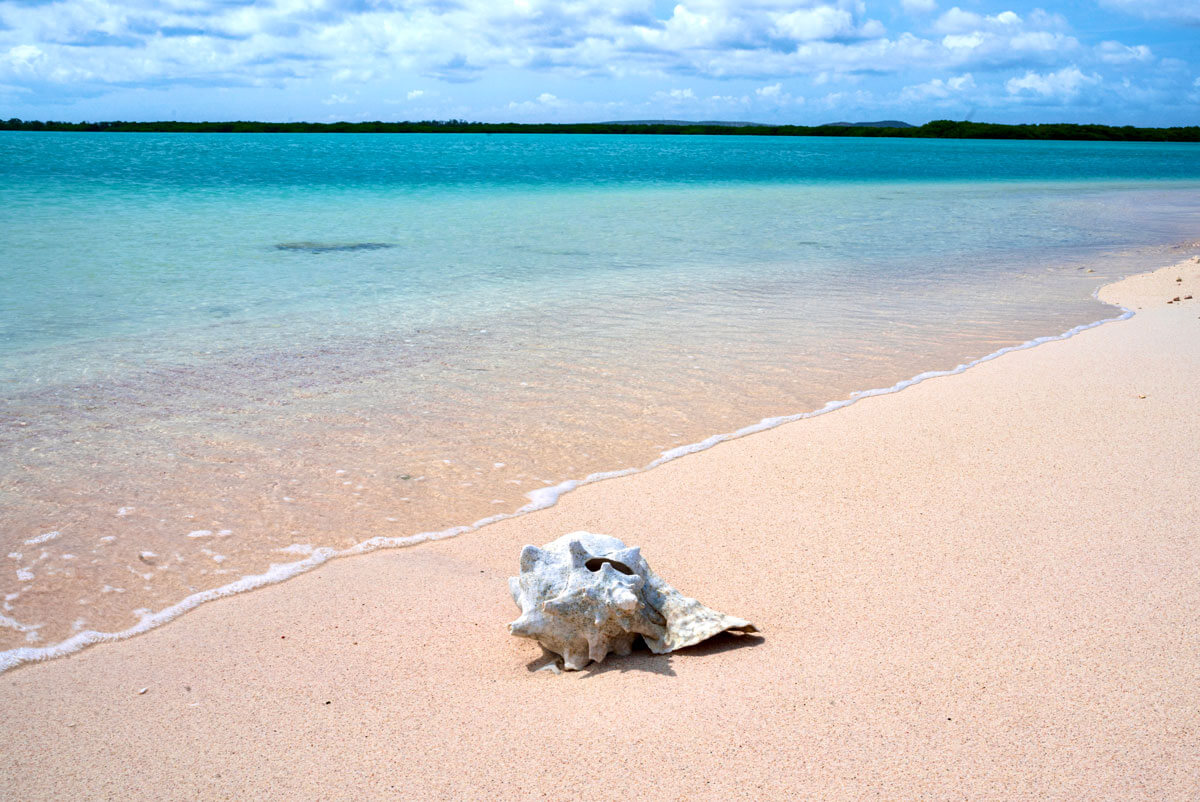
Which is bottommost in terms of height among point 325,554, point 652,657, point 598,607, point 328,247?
point 325,554

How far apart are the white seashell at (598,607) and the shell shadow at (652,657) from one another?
0.03m

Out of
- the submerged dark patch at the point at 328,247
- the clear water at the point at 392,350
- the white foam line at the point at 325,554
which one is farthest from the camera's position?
the submerged dark patch at the point at 328,247

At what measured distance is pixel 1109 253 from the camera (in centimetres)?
1552

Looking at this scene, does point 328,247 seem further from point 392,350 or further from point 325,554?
point 325,554

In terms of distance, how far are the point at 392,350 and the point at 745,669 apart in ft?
18.9

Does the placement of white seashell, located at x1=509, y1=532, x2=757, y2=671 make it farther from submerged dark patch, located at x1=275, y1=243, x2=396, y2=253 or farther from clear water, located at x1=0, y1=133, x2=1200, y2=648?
submerged dark patch, located at x1=275, y1=243, x2=396, y2=253

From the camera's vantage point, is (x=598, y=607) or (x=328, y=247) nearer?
(x=598, y=607)

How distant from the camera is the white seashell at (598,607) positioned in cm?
279

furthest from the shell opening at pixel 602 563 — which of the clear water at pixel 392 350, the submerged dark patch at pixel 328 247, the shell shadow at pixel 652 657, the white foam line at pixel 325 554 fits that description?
the submerged dark patch at pixel 328 247

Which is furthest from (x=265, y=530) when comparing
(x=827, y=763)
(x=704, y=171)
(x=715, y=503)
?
(x=704, y=171)

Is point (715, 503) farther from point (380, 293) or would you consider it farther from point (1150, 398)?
point (380, 293)

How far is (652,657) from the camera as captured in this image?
9.47 ft

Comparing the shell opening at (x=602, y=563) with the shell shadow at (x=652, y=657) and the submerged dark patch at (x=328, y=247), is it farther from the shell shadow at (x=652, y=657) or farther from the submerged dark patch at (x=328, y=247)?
the submerged dark patch at (x=328, y=247)

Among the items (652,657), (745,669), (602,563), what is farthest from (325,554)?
(745,669)
